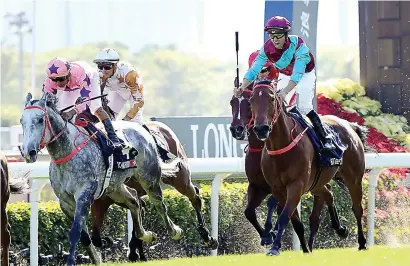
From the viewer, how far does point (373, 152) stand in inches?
377

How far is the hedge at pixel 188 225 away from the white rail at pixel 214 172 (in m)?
0.23

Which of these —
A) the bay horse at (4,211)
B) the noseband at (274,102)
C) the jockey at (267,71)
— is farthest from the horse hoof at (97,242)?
the jockey at (267,71)

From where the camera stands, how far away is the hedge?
795 cm

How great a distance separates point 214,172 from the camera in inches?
349

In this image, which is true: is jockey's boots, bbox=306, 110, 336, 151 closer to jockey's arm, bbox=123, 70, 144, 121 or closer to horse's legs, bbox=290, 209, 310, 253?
horse's legs, bbox=290, 209, 310, 253

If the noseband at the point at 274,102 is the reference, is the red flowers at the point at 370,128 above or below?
below

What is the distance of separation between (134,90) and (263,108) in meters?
1.66

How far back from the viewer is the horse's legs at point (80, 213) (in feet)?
22.0

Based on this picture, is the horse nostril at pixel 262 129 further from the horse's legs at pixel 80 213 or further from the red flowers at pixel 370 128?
the red flowers at pixel 370 128

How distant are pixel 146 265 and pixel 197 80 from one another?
26.5 meters

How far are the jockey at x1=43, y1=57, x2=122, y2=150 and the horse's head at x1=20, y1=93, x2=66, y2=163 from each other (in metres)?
0.23

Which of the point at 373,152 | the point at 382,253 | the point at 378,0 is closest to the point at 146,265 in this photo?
the point at 382,253

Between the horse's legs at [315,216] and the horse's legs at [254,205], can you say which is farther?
the horse's legs at [315,216]

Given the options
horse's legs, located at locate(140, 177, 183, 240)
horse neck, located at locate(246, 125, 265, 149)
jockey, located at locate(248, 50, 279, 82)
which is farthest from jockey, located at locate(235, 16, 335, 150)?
horse's legs, located at locate(140, 177, 183, 240)
